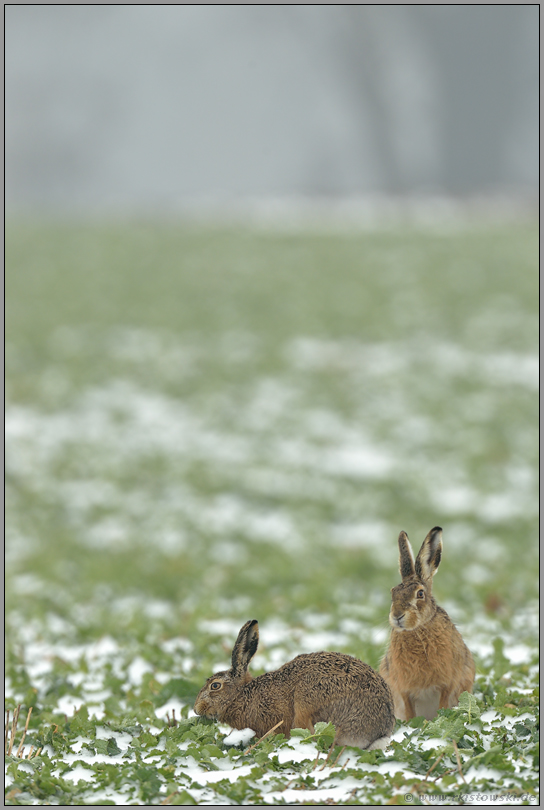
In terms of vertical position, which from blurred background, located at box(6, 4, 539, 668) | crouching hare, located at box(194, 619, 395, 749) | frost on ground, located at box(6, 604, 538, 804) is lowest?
frost on ground, located at box(6, 604, 538, 804)

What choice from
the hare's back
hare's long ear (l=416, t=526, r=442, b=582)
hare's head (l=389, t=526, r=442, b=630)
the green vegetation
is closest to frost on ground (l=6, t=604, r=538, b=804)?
the green vegetation

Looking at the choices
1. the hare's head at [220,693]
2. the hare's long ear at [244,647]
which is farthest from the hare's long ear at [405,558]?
the hare's head at [220,693]

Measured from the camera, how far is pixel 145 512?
8.54m

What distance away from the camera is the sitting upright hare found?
9.11 feet

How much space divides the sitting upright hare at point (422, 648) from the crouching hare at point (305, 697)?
13 centimetres

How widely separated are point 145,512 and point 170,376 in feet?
12.8

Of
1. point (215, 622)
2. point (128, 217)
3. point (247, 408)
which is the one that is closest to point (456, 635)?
point (215, 622)

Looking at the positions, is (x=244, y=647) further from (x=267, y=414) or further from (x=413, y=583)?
(x=267, y=414)

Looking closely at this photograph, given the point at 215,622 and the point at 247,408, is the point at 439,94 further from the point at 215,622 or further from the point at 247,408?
the point at 215,622

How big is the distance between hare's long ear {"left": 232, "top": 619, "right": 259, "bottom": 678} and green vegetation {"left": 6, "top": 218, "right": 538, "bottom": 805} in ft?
0.96

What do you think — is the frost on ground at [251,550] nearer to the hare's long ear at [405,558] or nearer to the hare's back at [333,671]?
the hare's back at [333,671]

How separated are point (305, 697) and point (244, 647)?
0.31 meters

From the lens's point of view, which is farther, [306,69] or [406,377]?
[306,69]

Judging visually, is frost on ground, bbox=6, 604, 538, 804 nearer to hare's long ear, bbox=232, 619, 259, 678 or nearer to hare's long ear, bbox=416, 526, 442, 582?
hare's long ear, bbox=232, 619, 259, 678
